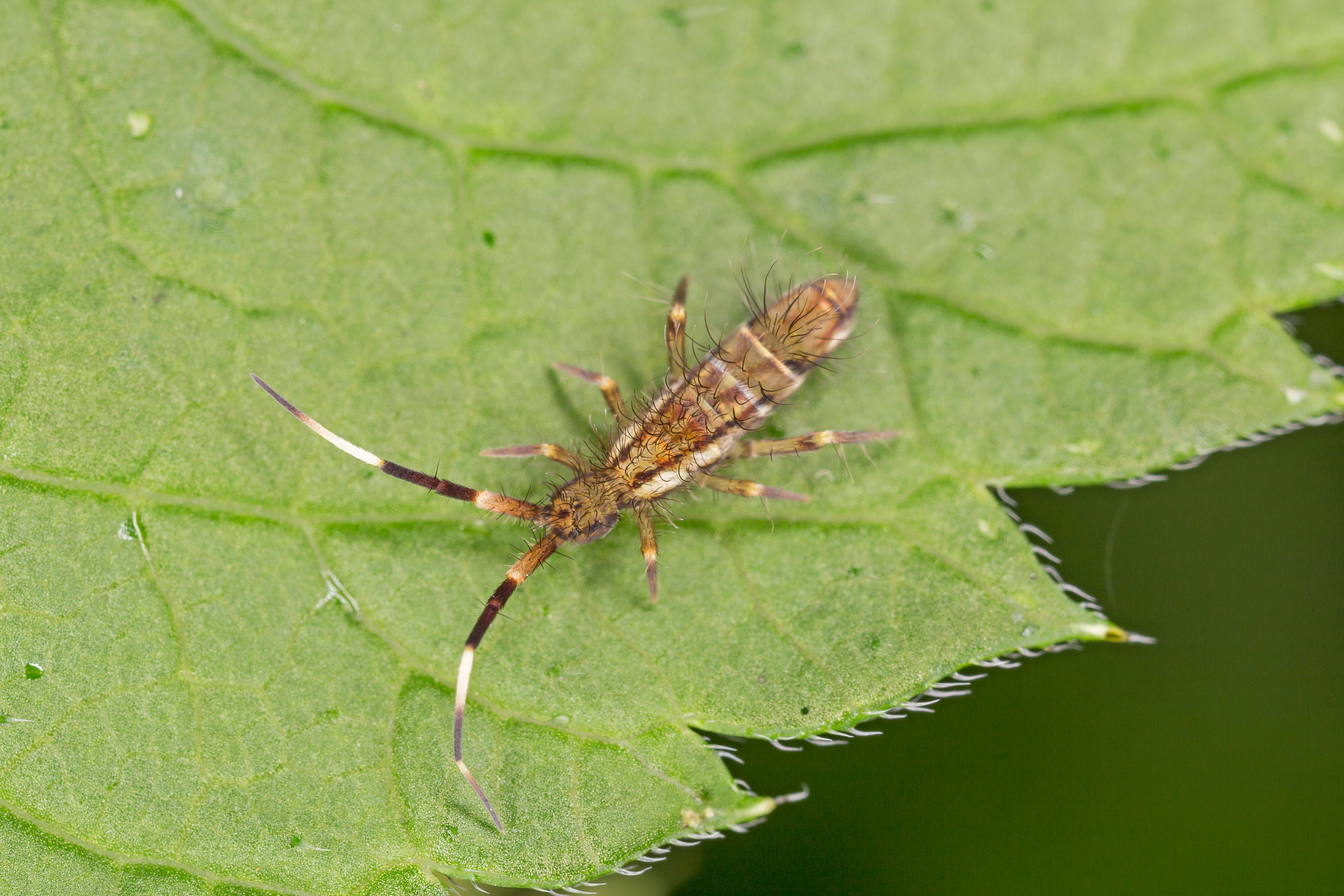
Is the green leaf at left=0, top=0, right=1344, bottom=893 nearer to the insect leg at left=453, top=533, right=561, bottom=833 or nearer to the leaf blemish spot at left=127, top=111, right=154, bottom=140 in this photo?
the leaf blemish spot at left=127, top=111, right=154, bottom=140

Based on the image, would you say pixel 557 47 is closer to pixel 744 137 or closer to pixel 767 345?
pixel 744 137

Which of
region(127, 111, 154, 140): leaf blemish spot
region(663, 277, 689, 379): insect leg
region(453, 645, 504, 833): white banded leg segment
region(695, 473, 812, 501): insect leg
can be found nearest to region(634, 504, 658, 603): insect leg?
region(695, 473, 812, 501): insect leg

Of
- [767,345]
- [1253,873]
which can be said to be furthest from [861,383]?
[1253,873]

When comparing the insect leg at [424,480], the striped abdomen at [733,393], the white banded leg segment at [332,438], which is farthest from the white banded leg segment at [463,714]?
the striped abdomen at [733,393]

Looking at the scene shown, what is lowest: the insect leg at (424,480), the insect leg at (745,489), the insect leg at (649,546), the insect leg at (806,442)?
the insect leg at (649,546)

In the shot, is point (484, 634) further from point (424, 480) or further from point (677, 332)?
point (677, 332)

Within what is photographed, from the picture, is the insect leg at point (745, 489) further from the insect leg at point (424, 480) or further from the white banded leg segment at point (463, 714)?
the white banded leg segment at point (463, 714)

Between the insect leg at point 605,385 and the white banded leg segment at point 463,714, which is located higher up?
the insect leg at point 605,385
